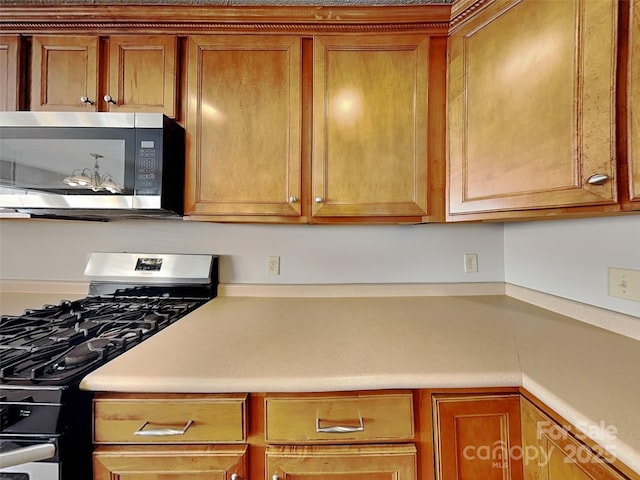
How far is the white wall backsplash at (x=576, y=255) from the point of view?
90cm

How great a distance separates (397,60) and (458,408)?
124cm

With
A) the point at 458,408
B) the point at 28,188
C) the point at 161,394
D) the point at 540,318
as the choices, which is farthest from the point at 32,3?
the point at 540,318

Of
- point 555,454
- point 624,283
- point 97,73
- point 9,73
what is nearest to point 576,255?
point 624,283

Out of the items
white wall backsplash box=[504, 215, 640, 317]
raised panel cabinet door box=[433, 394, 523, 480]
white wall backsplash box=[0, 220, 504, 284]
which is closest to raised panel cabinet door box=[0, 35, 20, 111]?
white wall backsplash box=[0, 220, 504, 284]

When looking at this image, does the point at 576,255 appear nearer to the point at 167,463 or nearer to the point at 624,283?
the point at 624,283

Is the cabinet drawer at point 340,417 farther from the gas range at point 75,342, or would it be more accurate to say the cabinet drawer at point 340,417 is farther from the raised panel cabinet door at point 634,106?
the raised panel cabinet door at point 634,106

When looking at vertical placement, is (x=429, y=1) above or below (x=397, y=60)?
above

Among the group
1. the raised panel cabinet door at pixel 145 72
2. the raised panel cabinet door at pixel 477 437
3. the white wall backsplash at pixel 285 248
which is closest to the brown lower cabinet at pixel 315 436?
the raised panel cabinet door at pixel 477 437

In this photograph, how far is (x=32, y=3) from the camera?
1.14 meters

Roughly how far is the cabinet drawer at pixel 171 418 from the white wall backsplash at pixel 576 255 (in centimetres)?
127

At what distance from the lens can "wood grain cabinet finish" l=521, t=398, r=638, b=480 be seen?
50 centimetres

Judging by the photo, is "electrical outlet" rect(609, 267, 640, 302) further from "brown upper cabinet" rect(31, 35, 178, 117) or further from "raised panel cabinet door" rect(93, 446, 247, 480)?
"brown upper cabinet" rect(31, 35, 178, 117)

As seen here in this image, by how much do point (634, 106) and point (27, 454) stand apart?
160 centimetres

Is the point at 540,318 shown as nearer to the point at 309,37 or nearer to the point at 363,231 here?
the point at 363,231
